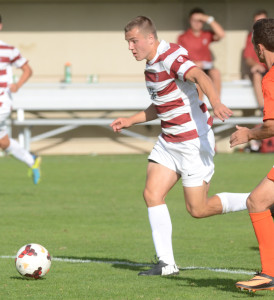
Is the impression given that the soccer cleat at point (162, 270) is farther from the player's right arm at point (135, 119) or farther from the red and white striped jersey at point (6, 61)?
the red and white striped jersey at point (6, 61)

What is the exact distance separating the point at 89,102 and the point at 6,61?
665cm

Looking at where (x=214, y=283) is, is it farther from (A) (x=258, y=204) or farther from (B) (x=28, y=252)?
(B) (x=28, y=252)

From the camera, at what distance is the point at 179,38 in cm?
1969

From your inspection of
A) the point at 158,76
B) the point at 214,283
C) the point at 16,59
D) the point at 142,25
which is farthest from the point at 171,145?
the point at 16,59

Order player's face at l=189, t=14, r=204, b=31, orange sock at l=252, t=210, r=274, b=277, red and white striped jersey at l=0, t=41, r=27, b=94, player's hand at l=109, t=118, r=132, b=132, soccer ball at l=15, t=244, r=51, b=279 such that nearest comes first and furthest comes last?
orange sock at l=252, t=210, r=274, b=277, soccer ball at l=15, t=244, r=51, b=279, player's hand at l=109, t=118, r=132, b=132, red and white striped jersey at l=0, t=41, r=27, b=94, player's face at l=189, t=14, r=204, b=31

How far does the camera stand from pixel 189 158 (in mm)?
7215

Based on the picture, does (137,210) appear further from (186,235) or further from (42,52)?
(42,52)

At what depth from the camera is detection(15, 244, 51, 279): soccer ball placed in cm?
673

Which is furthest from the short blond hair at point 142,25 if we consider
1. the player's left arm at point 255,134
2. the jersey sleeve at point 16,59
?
the jersey sleeve at point 16,59

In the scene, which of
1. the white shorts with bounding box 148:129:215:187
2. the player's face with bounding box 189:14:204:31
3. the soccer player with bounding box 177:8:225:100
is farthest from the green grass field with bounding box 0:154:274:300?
the player's face with bounding box 189:14:204:31

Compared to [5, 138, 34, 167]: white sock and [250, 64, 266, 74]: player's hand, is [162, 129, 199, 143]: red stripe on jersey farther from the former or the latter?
[250, 64, 266, 74]: player's hand

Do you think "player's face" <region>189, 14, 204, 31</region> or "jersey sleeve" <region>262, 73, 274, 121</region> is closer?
"jersey sleeve" <region>262, 73, 274, 121</region>

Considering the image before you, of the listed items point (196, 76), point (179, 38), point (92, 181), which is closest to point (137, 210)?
point (92, 181)

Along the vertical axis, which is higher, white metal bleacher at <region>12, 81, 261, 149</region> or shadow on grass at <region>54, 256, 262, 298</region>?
shadow on grass at <region>54, 256, 262, 298</region>
